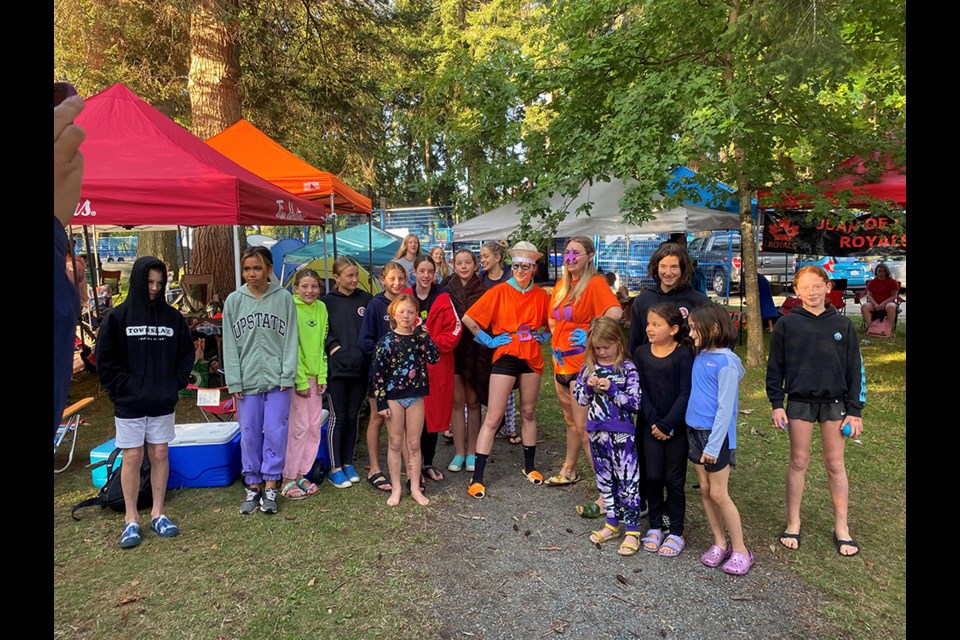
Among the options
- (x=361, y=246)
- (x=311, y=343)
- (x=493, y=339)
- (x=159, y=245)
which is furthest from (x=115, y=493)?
(x=159, y=245)

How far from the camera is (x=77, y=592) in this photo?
322 cm

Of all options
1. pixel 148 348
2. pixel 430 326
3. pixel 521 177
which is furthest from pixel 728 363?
pixel 521 177

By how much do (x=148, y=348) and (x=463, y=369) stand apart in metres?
2.43

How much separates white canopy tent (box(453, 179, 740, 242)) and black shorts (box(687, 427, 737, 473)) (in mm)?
5970

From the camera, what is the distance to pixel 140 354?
3744 mm

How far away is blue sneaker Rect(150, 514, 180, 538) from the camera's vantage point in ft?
12.7

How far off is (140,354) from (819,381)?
4233mm

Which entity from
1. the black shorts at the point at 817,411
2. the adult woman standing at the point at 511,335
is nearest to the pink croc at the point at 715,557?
the black shorts at the point at 817,411

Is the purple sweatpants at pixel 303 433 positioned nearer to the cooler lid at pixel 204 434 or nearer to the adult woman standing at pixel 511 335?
the cooler lid at pixel 204 434

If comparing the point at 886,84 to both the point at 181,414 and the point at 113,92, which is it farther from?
the point at 181,414

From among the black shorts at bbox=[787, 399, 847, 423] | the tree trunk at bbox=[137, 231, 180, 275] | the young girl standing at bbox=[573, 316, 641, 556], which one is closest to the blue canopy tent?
the tree trunk at bbox=[137, 231, 180, 275]

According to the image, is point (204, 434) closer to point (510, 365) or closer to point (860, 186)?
point (510, 365)

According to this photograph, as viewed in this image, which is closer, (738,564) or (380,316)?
(738,564)

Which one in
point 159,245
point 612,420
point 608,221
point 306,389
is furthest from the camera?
point 159,245
